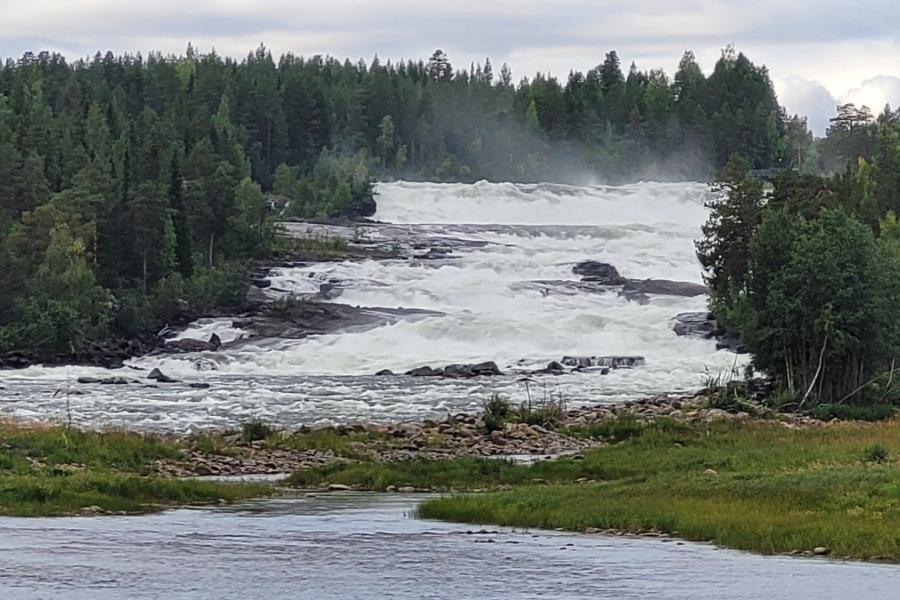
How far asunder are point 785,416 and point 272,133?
388 ft

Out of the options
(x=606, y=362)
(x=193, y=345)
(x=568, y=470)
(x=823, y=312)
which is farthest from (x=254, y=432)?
(x=193, y=345)

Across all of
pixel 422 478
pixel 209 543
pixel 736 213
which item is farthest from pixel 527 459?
pixel 736 213

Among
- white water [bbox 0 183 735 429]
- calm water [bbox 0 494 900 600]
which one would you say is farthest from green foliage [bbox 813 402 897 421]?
calm water [bbox 0 494 900 600]

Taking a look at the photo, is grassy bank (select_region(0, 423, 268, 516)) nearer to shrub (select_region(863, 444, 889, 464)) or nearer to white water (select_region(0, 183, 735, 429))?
white water (select_region(0, 183, 735, 429))

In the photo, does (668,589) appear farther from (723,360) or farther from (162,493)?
(723,360)

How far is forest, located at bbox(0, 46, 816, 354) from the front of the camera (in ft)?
307

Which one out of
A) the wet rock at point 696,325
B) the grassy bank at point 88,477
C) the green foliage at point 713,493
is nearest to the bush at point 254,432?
the grassy bank at point 88,477

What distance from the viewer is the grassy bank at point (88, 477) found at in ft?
114

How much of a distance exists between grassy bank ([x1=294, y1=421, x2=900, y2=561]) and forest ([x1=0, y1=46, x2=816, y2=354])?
152ft

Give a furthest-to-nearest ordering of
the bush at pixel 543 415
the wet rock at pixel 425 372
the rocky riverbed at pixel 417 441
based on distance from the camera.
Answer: the wet rock at pixel 425 372 < the bush at pixel 543 415 < the rocky riverbed at pixel 417 441

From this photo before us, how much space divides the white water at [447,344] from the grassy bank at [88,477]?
9.63 m

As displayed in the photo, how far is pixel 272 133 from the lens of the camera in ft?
558

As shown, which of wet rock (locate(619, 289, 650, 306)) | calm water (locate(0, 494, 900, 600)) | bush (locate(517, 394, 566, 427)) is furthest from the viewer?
wet rock (locate(619, 289, 650, 306))

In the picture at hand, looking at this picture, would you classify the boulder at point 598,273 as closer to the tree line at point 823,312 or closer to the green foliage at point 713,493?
the tree line at point 823,312
